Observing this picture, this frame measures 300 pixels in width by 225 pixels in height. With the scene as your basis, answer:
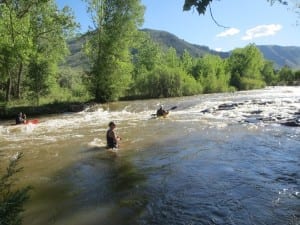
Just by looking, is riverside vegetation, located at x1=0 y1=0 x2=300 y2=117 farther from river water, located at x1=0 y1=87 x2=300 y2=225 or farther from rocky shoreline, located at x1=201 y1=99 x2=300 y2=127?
rocky shoreline, located at x1=201 y1=99 x2=300 y2=127

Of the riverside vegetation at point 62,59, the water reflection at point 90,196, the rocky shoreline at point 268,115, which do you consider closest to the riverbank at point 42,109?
the riverside vegetation at point 62,59

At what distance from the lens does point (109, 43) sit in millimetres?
44500

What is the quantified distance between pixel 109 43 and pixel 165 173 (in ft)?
110

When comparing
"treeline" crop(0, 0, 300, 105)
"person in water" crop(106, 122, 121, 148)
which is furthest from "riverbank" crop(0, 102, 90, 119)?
"person in water" crop(106, 122, 121, 148)

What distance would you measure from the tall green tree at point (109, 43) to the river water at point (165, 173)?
65.8ft

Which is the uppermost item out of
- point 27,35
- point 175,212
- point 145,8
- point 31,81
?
point 145,8

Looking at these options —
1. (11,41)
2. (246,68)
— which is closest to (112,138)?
(11,41)

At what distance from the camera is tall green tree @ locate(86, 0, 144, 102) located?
44.3m

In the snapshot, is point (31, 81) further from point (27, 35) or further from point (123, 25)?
point (123, 25)

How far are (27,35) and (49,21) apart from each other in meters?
6.07

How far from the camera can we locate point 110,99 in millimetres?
44688

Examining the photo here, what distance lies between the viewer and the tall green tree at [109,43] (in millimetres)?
44312

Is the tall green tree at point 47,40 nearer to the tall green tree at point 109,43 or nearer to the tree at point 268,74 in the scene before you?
the tall green tree at point 109,43

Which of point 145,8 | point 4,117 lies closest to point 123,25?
point 145,8
